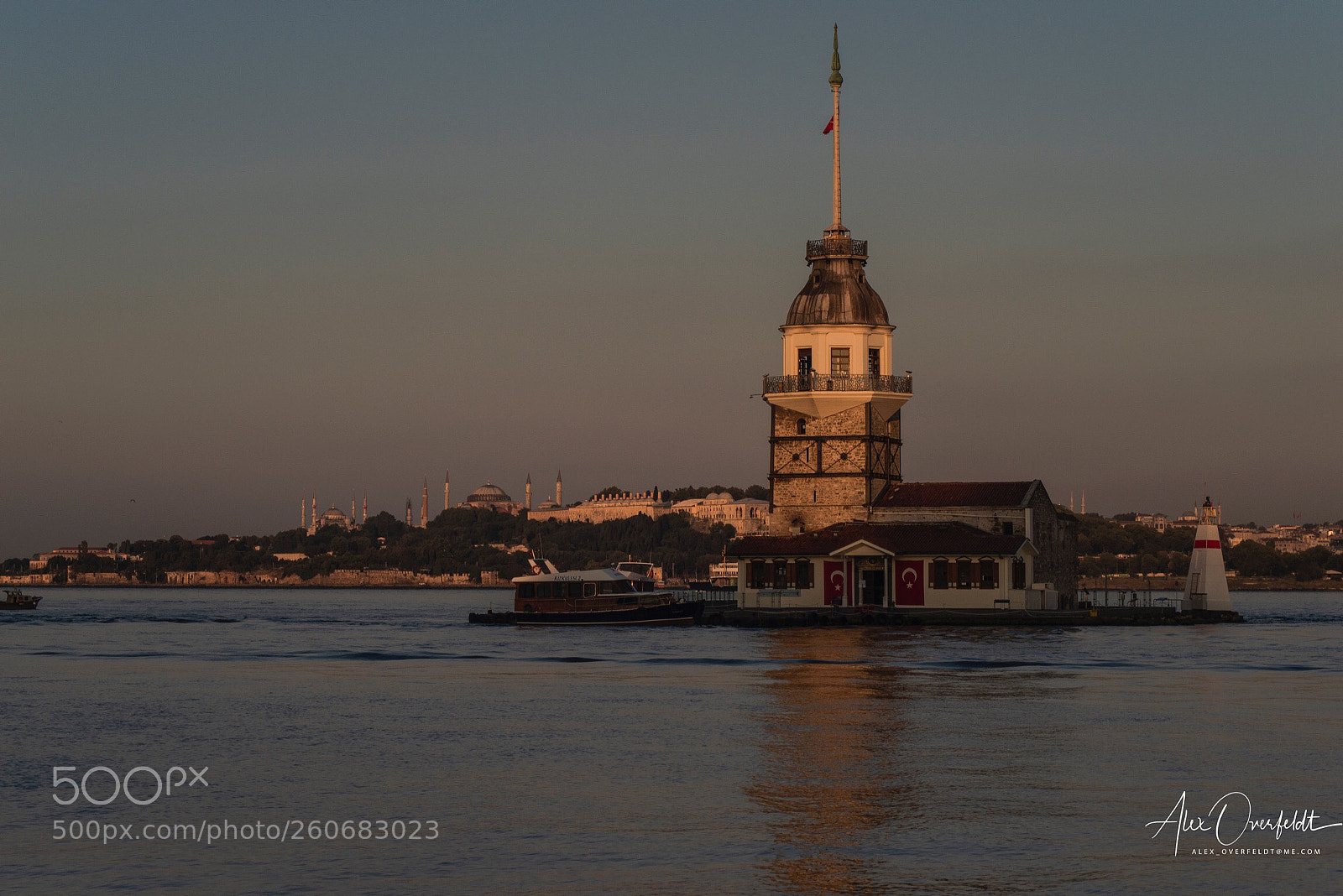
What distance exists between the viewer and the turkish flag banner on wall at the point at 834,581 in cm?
7669

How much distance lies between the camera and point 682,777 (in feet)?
89.5

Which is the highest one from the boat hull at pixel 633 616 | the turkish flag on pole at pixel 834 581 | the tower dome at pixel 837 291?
the tower dome at pixel 837 291

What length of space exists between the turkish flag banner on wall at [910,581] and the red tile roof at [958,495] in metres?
4.43

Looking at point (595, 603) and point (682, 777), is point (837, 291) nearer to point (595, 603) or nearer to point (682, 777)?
point (595, 603)

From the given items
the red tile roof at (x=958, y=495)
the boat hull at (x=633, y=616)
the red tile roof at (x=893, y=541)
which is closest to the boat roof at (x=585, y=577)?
the boat hull at (x=633, y=616)

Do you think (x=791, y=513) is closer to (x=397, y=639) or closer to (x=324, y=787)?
(x=397, y=639)

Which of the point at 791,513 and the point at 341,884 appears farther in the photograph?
the point at 791,513

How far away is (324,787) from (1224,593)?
64079 millimetres

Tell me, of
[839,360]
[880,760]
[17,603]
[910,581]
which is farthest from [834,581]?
[17,603]

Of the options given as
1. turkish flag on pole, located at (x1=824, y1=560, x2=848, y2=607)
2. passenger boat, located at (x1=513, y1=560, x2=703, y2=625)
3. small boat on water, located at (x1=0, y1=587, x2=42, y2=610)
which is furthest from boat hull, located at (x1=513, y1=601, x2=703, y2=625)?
small boat on water, located at (x1=0, y1=587, x2=42, y2=610)

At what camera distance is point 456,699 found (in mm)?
41469

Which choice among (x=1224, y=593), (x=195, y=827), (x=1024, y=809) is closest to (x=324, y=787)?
(x=195, y=827)

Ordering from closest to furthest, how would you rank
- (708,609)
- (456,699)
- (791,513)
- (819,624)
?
(456,699)
(819,624)
(791,513)
(708,609)

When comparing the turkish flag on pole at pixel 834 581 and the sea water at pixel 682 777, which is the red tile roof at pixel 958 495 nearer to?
the turkish flag on pole at pixel 834 581
